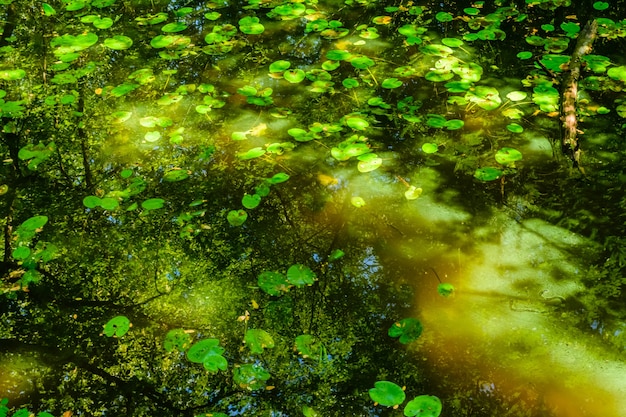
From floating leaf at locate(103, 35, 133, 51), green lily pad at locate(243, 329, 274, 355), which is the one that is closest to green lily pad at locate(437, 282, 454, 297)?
green lily pad at locate(243, 329, 274, 355)

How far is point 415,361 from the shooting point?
4.68 feet

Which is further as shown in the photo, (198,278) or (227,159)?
(227,159)

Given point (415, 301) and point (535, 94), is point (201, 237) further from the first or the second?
A: point (535, 94)

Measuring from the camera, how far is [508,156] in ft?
6.74

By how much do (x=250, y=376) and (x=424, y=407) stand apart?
19.4 inches

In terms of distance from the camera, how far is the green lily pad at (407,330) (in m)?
1.49

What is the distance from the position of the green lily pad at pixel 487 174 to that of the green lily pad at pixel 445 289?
57 centimetres

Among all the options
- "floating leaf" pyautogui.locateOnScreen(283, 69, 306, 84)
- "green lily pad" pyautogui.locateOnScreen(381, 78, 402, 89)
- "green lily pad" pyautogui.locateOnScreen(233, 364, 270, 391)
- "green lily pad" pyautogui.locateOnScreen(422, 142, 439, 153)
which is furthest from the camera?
"floating leaf" pyautogui.locateOnScreen(283, 69, 306, 84)

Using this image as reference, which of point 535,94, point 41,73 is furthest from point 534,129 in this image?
point 41,73

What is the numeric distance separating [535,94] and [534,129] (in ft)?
0.87

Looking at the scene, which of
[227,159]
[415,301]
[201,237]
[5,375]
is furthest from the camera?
[227,159]

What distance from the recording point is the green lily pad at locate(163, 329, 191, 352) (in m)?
1.48

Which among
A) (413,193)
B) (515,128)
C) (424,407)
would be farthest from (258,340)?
(515,128)

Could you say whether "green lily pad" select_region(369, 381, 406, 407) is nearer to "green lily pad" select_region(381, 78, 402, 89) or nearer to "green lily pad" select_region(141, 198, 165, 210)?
"green lily pad" select_region(141, 198, 165, 210)
